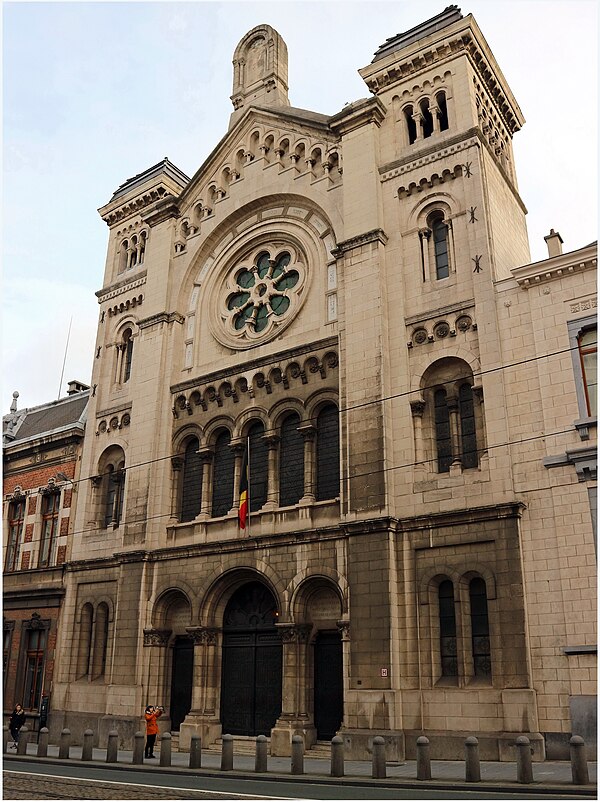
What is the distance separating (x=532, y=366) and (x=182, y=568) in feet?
48.4

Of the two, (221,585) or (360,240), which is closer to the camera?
(221,585)

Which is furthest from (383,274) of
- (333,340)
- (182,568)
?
(182,568)

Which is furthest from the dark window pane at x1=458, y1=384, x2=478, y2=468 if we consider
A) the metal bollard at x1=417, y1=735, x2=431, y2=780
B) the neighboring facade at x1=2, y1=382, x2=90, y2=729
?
the neighboring facade at x1=2, y1=382, x2=90, y2=729

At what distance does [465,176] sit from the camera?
25.5m

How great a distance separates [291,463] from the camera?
86.5 ft

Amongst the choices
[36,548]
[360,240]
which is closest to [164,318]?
[360,240]

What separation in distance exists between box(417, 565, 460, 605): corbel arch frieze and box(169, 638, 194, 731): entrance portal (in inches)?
385

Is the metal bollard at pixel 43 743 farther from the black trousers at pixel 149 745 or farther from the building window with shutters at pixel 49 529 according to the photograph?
the building window with shutters at pixel 49 529

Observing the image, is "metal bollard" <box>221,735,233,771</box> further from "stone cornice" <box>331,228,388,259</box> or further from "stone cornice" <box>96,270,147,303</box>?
"stone cornice" <box>96,270,147,303</box>

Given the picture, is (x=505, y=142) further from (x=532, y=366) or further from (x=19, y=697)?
(x=19, y=697)

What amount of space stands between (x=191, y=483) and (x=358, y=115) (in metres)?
16.1

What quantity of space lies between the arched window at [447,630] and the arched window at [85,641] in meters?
15.9

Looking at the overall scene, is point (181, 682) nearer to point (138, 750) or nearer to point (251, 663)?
point (251, 663)

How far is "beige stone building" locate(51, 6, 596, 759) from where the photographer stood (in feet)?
67.5
